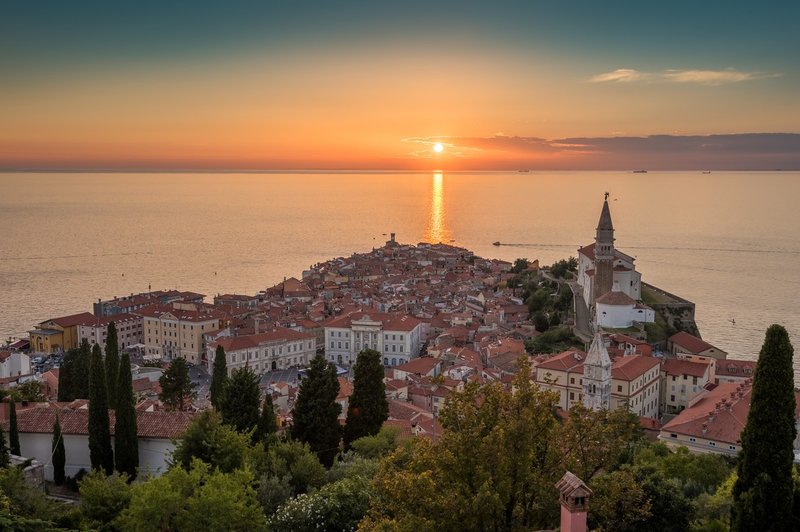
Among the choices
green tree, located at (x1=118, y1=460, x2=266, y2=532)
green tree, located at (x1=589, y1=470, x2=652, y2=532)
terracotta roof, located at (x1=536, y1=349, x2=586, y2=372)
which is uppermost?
green tree, located at (x1=589, y1=470, x2=652, y2=532)

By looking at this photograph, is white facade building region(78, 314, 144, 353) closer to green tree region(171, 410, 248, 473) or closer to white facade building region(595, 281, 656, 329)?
white facade building region(595, 281, 656, 329)

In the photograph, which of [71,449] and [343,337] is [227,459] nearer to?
[71,449]

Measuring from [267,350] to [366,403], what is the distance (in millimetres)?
21509

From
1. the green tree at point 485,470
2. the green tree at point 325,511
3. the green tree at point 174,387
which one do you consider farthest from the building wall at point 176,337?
the green tree at point 485,470

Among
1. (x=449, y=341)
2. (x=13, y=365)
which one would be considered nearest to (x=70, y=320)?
(x=13, y=365)

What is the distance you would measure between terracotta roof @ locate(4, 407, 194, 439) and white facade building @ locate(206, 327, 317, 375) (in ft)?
62.6

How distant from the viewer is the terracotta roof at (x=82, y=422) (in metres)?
15.9

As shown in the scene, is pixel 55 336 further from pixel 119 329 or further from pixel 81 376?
pixel 81 376

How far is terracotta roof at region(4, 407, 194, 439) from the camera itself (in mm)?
15898

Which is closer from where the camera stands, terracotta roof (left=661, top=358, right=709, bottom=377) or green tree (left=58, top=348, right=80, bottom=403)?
green tree (left=58, top=348, right=80, bottom=403)

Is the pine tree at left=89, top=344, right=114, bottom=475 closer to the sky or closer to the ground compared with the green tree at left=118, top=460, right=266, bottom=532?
closer to the ground

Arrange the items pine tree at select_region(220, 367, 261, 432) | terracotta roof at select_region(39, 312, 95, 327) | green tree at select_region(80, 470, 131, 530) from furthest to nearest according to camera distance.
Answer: terracotta roof at select_region(39, 312, 95, 327) < pine tree at select_region(220, 367, 261, 432) < green tree at select_region(80, 470, 131, 530)

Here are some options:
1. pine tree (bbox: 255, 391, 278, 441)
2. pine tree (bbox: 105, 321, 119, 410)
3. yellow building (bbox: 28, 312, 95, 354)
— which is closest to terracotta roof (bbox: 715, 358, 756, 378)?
pine tree (bbox: 255, 391, 278, 441)

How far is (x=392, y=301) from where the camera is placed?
51.2 m
